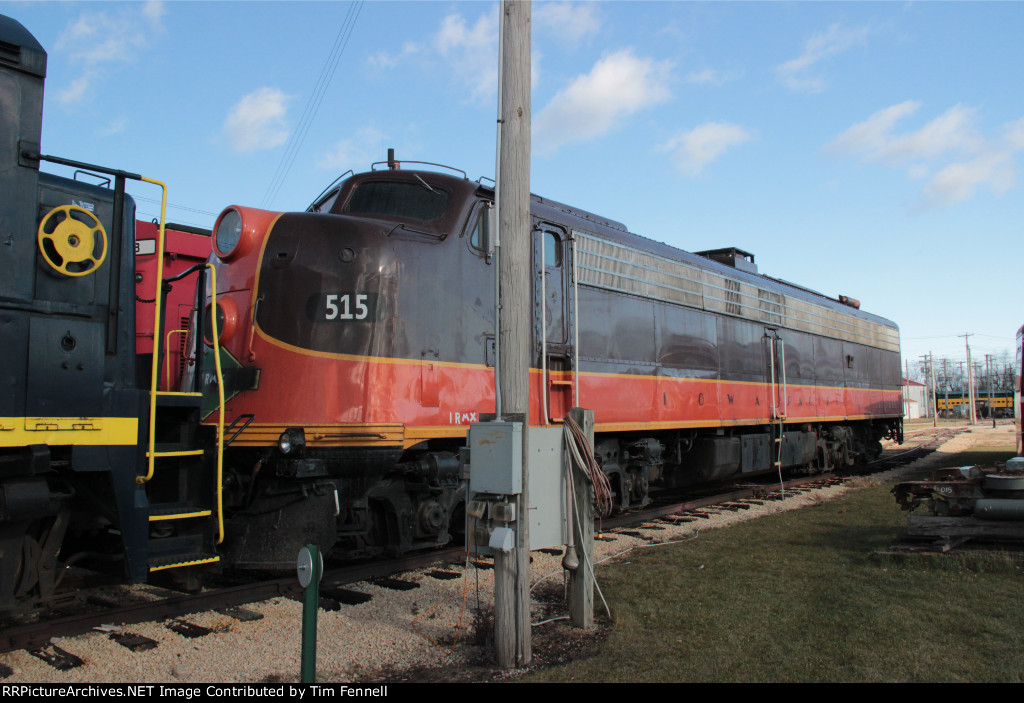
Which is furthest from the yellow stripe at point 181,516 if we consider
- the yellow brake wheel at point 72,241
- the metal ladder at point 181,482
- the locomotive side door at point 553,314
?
the locomotive side door at point 553,314

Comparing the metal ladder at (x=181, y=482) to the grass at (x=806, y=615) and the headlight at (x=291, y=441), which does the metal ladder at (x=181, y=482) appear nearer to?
the headlight at (x=291, y=441)

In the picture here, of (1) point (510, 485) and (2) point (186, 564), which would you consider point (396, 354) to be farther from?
(2) point (186, 564)

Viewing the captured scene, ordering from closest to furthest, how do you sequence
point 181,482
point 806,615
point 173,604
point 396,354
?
point 181,482, point 806,615, point 173,604, point 396,354

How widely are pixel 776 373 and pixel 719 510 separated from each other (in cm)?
340

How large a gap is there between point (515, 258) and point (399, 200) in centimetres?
285

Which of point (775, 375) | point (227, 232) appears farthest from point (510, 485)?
point (775, 375)

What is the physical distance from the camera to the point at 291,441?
6.23 meters

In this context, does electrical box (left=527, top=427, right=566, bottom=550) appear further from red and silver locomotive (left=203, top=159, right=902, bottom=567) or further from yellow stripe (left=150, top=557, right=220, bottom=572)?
yellow stripe (left=150, top=557, right=220, bottom=572)

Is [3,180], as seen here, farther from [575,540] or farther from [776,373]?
[776,373]

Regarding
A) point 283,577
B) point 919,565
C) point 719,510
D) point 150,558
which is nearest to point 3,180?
point 150,558

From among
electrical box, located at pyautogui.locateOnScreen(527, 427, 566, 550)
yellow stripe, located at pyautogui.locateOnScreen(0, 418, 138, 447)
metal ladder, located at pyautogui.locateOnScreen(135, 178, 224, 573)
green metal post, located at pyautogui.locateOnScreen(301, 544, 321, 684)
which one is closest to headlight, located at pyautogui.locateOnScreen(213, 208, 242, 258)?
metal ladder, located at pyautogui.locateOnScreen(135, 178, 224, 573)

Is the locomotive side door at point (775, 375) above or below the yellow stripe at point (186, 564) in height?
above

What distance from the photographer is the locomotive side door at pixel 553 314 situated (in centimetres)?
814

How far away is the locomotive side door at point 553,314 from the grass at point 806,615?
73.8 inches
